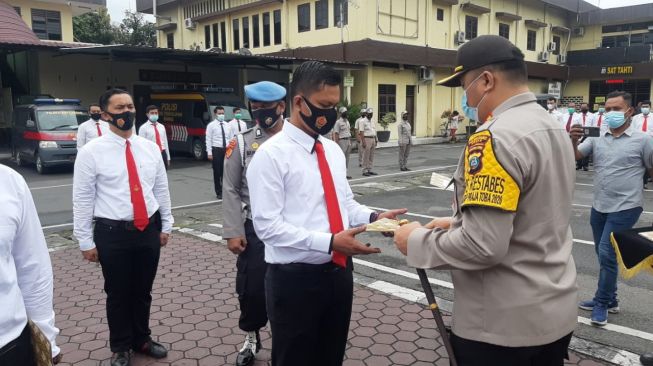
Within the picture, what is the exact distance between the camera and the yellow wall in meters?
26.6

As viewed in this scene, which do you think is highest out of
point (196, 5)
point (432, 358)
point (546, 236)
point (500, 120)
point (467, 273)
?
point (196, 5)

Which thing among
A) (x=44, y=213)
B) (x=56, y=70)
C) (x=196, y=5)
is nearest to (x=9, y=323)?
(x=44, y=213)

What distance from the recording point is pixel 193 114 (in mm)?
18391

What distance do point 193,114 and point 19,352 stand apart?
17.0 m

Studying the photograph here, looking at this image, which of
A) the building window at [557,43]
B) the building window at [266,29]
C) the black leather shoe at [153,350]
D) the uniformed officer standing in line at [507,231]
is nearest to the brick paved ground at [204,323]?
the black leather shoe at [153,350]

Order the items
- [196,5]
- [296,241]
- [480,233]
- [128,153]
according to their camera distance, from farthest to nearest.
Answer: [196,5], [128,153], [296,241], [480,233]

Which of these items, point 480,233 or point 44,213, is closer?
point 480,233

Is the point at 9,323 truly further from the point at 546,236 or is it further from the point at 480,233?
the point at 546,236

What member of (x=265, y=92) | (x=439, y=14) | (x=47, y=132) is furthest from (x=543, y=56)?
(x=265, y=92)

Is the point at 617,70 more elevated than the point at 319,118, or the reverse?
the point at 617,70

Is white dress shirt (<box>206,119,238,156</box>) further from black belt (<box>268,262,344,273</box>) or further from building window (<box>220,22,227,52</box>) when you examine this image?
building window (<box>220,22,227,52</box>)

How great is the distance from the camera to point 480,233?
1836mm

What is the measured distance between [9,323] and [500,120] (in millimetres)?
2071

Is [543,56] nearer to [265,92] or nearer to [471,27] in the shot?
[471,27]
